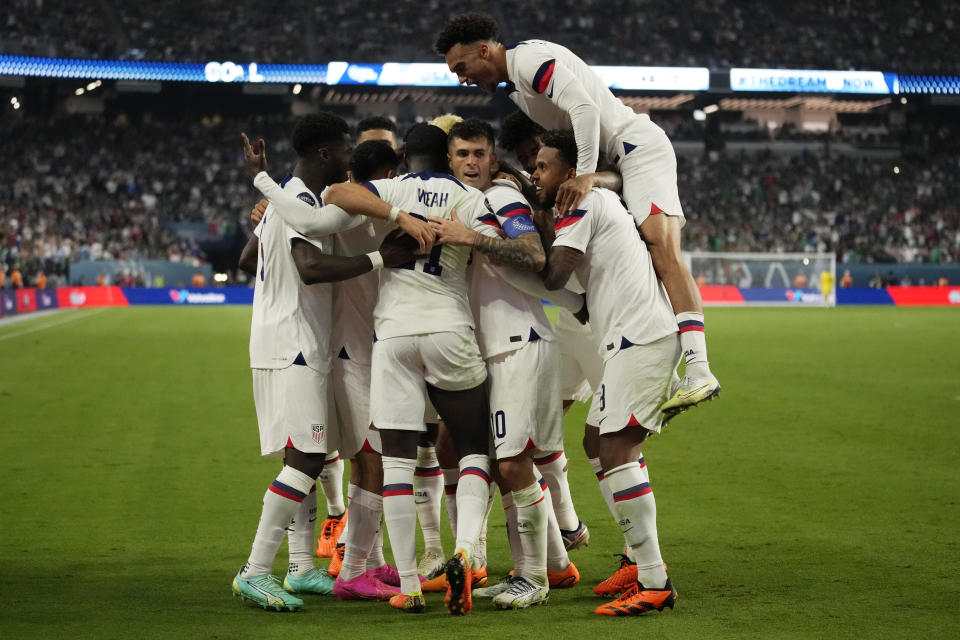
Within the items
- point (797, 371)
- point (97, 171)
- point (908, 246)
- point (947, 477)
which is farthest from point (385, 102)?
point (947, 477)

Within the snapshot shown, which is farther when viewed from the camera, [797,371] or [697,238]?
[697,238]

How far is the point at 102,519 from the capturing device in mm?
7055

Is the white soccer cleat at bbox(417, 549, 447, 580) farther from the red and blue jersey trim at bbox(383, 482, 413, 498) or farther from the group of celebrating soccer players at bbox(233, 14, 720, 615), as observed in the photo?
the red and blue jersey trim at bbox(383, 482, 413, 498)

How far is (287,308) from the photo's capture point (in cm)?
539

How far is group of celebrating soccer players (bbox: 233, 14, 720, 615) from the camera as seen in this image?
5.11 m

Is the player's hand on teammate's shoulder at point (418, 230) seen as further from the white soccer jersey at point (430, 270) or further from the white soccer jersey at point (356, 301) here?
the white soccer jersey at point (356, 301)

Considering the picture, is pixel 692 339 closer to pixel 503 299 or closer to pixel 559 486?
pixel 503 299

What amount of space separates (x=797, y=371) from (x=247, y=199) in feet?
112

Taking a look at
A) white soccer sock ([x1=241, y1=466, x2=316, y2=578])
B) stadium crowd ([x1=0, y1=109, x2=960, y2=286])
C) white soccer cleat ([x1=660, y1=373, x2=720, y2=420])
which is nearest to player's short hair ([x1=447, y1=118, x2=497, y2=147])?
white soccer cleat ([x1=660, y1=373, x2=720, y2=420])

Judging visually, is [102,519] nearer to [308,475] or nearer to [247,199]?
[308,475]

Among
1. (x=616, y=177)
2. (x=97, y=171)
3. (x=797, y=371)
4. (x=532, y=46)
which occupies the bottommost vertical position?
(x=797, y=371)

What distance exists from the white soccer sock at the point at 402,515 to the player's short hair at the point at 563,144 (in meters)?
1.81

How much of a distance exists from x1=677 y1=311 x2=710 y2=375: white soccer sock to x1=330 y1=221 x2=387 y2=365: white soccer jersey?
1.63m

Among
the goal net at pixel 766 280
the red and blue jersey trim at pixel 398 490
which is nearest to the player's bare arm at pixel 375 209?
the red and blue jersey trim at pixel 398 490
